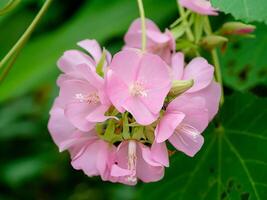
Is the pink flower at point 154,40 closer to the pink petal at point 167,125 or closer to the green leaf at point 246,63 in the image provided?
the pink petal at point 167,125

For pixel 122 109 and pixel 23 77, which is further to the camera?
pixel 23 77

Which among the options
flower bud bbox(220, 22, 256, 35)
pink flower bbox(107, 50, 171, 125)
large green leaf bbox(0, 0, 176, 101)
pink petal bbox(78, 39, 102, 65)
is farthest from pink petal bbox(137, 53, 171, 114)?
large green leaf bbox(0, 0, 176, 101)

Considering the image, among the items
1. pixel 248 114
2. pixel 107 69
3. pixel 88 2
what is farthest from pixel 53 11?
pixel 107 69

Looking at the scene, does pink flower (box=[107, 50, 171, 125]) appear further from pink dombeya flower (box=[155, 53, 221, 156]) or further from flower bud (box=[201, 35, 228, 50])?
flower bud (box=[201, 35, 228, 50])

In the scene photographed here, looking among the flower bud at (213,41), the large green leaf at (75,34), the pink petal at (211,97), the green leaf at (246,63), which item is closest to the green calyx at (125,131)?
the pink petal at (211,97)

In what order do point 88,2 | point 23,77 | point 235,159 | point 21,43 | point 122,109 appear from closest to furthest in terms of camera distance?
point 122,109
point 21,43
point 235,159
point 23,77
point 88,2

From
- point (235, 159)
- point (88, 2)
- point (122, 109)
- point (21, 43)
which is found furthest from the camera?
point (88, 2)

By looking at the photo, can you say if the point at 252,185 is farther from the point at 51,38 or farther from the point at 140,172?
the point at 51,38

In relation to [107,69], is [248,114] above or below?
below
